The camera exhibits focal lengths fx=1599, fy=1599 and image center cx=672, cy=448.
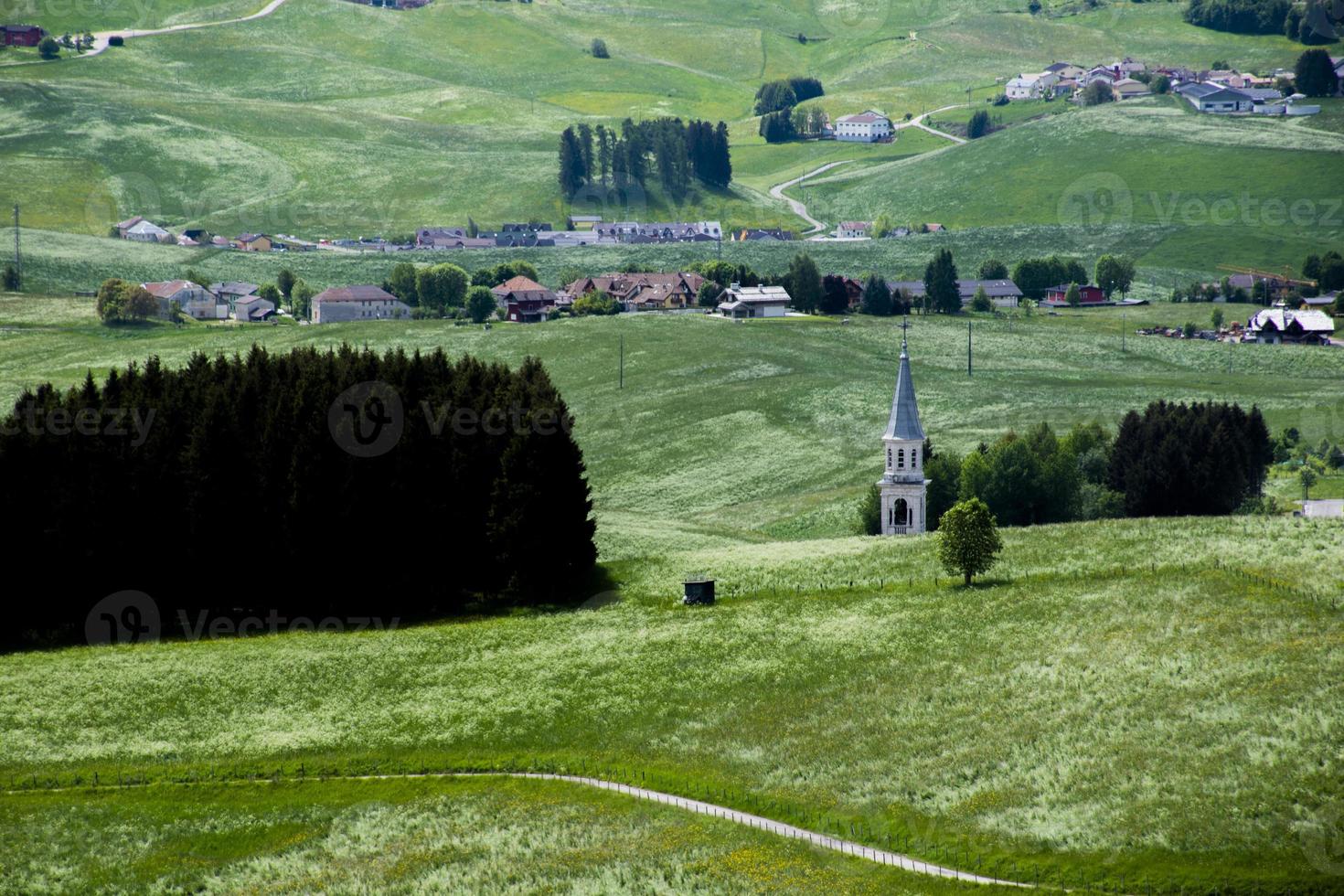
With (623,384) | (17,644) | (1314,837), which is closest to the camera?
(1314,837)

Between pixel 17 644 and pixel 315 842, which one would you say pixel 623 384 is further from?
pixel 315 842

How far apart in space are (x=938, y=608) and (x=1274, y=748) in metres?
21.7

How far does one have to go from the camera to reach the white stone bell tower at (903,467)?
89.2 meters

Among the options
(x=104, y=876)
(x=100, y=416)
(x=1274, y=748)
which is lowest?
(x=104, y=876)

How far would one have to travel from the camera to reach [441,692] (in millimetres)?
67500

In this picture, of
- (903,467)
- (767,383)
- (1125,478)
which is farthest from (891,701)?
(767,383)

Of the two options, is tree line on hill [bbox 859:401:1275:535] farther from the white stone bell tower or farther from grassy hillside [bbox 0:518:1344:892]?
grassy hillside [bbox 0:518:1344:892]

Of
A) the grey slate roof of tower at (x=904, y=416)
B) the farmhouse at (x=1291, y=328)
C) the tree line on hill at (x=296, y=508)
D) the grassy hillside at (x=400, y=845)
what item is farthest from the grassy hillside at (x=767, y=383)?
the grassy hillside at (x=400, y=845)

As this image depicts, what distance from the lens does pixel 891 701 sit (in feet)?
199

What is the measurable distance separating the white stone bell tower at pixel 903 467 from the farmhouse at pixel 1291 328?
3982 inches

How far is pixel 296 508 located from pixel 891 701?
35153mm

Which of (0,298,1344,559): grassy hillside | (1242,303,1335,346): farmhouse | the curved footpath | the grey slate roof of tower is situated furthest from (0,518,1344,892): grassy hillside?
(1242,303,1335,346): farmhouse

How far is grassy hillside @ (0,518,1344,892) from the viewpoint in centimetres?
4903

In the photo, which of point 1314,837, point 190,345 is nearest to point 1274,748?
point 1314,837
